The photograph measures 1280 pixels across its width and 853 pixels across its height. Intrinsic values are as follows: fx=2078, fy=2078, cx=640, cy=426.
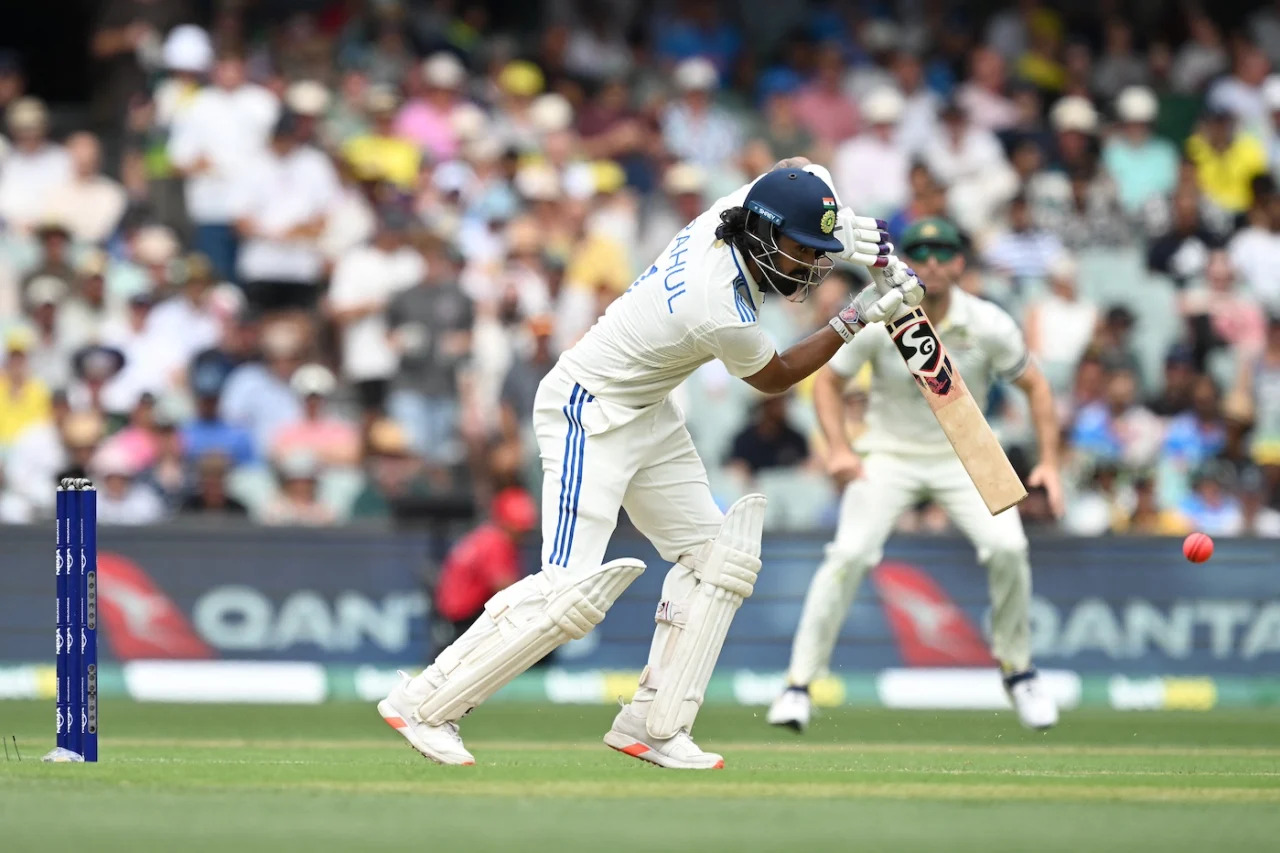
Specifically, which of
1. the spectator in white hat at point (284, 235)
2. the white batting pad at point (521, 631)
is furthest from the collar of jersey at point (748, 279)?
the spectator in white hat at point (284, 235)

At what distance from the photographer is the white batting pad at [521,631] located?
602 centimetres

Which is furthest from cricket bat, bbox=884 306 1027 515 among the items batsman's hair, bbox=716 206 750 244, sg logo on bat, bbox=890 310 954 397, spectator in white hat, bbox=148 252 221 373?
spectator in white hat, bbox=148 252 221 373

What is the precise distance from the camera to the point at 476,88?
561 inches

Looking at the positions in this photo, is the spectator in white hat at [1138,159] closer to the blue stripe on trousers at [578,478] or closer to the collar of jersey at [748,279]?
the collar of jersey at [748,279]

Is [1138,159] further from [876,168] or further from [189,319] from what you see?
[189,319]

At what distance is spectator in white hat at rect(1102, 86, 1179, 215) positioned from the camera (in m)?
13.8

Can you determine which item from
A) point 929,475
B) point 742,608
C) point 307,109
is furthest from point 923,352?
point 307,109

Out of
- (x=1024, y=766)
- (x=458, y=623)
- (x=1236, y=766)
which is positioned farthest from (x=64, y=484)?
(x=458, y=623)

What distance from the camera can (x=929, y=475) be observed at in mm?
8367

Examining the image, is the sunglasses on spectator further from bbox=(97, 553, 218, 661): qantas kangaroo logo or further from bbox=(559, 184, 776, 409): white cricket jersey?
bbox=(97, 553, 218, 661): qantas kangaroo logo

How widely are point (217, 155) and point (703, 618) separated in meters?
7.61

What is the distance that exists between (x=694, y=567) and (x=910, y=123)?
8.41 m

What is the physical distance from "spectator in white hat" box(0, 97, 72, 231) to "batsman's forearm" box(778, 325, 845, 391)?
8298mm

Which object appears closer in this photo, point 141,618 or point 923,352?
point 923,352
